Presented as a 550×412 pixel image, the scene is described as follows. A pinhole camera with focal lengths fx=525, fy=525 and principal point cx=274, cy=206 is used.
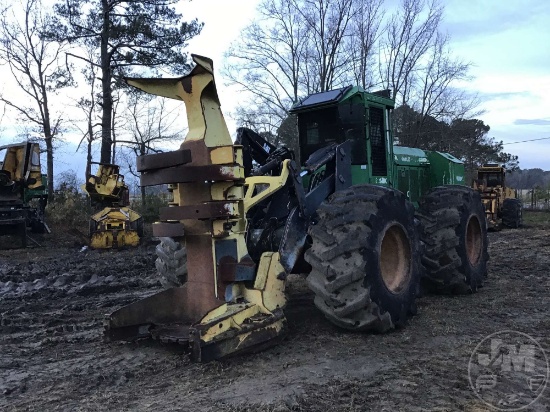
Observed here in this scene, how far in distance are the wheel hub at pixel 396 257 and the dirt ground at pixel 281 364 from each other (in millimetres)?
503

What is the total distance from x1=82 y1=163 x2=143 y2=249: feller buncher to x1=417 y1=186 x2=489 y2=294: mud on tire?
9887 mm

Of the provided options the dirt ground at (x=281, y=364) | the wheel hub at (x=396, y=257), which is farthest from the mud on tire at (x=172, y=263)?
the wheel hub at (x=396, y=257)

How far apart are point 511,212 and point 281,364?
1955 cm

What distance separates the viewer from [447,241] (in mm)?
6773

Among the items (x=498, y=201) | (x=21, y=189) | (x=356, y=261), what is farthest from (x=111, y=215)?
(x=498, y=201)

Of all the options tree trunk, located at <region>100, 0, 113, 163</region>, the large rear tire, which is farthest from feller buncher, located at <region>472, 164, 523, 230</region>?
tree trunk, located at <region>100, 0, 113, 163</region>

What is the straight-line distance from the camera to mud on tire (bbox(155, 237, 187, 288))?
5.94 meters

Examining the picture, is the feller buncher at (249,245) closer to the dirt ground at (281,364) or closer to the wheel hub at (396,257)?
the wheel hub at (396,257)

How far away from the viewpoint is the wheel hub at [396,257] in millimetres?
5539

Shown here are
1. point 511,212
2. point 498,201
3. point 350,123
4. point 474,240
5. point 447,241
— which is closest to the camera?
point 350,123

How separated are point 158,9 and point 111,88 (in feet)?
13.7

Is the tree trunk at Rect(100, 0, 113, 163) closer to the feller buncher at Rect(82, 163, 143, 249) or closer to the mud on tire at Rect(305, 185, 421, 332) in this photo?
the feller buncher at Rect(82, 163, 143, 249)

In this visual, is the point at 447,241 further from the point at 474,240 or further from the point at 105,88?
the point at 105,88

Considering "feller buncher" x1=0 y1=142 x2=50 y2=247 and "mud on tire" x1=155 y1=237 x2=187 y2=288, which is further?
"feller buncher" x1=0 y1=142 x2=50 y2=247
